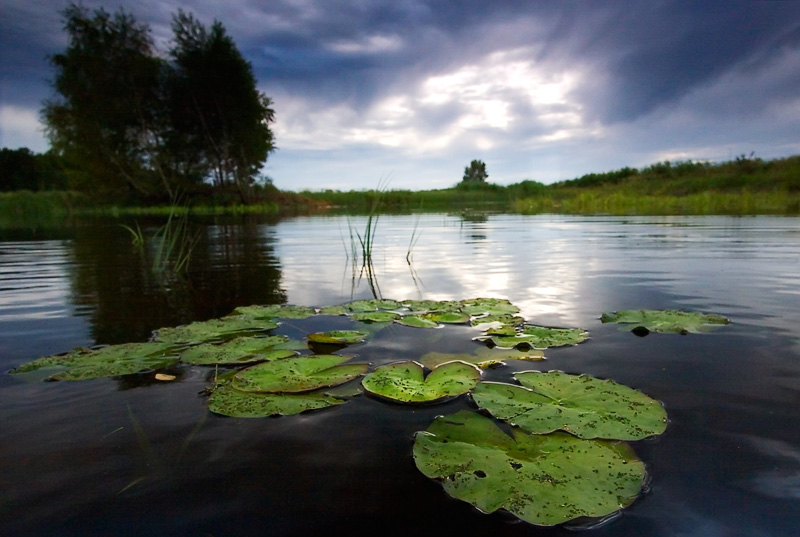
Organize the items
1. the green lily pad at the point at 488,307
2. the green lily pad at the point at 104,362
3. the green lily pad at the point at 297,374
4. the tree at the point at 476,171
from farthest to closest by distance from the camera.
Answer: the tree at the point at 476,171 → the green lily pad at the point at 488,307 → the green lily pad at the point at 104,362 → the green lily pad at the point at 297,374

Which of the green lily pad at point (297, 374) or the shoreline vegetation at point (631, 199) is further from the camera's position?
the shoreline vegetation at point (631, 199)

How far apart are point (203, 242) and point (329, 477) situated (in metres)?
8.15

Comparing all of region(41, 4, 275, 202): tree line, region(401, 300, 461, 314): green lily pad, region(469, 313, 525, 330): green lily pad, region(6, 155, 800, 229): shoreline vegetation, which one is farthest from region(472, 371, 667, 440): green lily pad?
region(41, 4, 275, 202): tree line

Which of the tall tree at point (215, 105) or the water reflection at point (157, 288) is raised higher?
the tall tree at point (215, 105)

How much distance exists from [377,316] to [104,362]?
1.41 meters

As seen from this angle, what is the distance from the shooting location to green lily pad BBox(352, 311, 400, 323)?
104 inches

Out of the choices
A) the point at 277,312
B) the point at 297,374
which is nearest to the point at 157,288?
the point at 277,312

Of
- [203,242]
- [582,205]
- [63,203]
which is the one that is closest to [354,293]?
[203,242]

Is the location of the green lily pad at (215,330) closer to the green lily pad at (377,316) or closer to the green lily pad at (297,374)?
the green lily pad at (377,316)

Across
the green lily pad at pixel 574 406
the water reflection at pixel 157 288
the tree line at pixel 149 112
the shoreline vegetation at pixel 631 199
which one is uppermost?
the tree line at pixel 149 112

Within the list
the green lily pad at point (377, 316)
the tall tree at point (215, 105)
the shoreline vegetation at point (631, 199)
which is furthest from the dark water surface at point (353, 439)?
the tall tree at point (215, 105)

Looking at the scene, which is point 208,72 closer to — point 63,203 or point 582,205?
point 63,203

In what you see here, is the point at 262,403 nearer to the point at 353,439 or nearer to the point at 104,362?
the point at 353,439

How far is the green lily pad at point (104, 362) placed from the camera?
5.96ft
